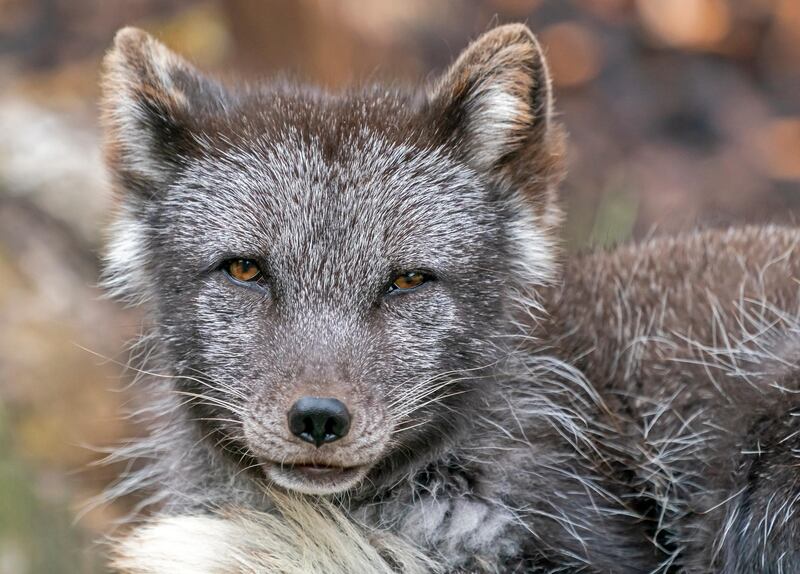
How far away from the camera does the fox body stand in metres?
4.42

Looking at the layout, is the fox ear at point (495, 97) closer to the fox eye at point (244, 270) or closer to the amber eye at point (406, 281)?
the amber eye at point (406, 281)

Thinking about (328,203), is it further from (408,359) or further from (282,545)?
(282,545)

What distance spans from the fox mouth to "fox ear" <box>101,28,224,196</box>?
1.41m

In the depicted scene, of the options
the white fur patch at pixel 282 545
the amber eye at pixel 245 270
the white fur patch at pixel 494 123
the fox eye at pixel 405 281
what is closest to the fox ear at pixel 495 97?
the white fur patch at pixel 494 123

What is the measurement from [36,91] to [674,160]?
591cm

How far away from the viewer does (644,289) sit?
5605 mm

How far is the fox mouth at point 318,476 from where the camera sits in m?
4.28

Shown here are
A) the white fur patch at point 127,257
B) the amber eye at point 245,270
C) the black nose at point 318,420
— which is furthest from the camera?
the white fur patch at point 127,257

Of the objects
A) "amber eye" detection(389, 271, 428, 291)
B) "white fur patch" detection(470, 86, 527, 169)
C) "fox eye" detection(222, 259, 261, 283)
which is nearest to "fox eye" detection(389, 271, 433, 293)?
"amber eye" detection(389, 271, 428, 291)

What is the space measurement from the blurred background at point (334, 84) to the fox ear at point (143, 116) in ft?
10.9

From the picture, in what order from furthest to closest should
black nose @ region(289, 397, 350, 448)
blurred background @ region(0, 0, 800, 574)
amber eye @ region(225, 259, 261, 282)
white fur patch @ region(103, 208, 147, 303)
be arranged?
blurred background @ region(0, 0, 800, 574) < white fur patch @ region(103, 208, 147, 303) < amber eye @ region(225, 259, 261, 282) < black nose @ region(289, 397, 350, 448)

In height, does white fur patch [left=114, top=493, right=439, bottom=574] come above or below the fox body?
below

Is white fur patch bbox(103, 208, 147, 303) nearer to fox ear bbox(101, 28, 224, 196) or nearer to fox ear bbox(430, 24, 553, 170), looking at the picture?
fox ear bbox(101, 28, 224, 196)

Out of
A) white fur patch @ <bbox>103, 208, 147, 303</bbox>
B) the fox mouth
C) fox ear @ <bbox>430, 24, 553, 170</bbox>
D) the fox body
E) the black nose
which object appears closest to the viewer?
the black nose
